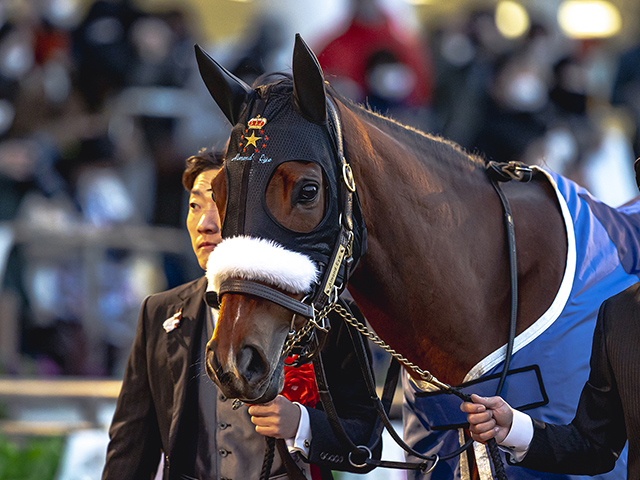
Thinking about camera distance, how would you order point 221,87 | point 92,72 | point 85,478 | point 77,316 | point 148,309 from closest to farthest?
point 221,87 < point 148,309 < point 85,478 < point 77,316 < point 92,72

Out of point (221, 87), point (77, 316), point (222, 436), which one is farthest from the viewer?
A: point (77, 316)

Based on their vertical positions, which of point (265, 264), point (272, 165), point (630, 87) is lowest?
point (265, 264)

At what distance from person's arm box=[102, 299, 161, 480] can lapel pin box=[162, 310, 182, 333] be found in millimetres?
129

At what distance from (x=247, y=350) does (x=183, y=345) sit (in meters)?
0.66

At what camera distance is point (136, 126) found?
20.8 feet

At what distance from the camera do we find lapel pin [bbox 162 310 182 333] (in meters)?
2.39

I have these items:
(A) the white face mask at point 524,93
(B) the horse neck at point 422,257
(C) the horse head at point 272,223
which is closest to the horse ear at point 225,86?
(C) the horse head at point 272,223

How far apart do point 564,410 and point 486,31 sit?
5.74 meters

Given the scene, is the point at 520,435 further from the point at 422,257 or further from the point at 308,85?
the point at 308,85

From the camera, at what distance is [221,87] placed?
2.05m

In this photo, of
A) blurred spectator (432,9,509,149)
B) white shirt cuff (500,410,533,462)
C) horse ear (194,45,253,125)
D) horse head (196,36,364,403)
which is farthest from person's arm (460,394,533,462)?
blurred spectator (432,9,509,149)

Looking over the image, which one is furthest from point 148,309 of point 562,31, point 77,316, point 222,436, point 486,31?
point 562,31

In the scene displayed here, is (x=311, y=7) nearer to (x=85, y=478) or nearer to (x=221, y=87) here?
(x=85, y=478)

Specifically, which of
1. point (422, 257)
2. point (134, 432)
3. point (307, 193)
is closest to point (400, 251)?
point (422, 257)
